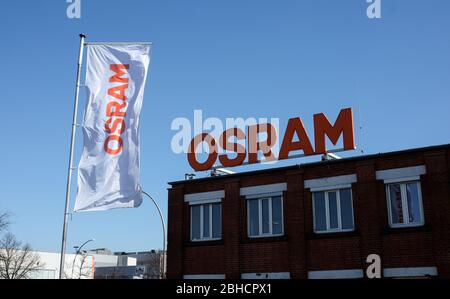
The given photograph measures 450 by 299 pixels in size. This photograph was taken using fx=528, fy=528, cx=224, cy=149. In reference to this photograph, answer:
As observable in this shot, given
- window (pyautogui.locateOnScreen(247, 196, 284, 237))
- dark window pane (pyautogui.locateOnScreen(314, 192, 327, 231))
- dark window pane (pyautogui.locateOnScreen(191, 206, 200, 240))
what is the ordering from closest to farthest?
dark window pane (pyautogui.locateOnScreen(314, 192, 327, 231))
window (pyautogui.locateOnScreen(247, 196, 284, 237))
dark window pane (pyautogui.locateOnScreen(191, 206, 200, 240))

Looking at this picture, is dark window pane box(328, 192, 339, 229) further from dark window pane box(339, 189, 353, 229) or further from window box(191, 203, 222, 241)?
window box(191, 203, 222, 241)

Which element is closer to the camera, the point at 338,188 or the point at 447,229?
the point at 447,229

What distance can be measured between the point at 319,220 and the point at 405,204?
3858 millimetres

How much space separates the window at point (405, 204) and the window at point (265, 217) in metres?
5.18

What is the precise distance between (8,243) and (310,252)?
62763 mm

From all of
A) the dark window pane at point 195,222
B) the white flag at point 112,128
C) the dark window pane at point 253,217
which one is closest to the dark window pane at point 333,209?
the dark window pane at point 253,217

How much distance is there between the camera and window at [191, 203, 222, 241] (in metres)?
26.8

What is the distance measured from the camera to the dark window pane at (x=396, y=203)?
21.8 m

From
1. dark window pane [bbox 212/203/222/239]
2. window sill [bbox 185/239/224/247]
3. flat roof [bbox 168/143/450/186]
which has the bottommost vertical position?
window sill [bbox 185/239/224/247]

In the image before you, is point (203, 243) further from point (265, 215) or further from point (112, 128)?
point (112, 128)

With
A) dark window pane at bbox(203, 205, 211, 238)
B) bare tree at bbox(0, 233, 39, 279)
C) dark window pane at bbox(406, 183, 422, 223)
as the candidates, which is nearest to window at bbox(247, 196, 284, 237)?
dark window pane at bbox(203, 205, 211, 238)
